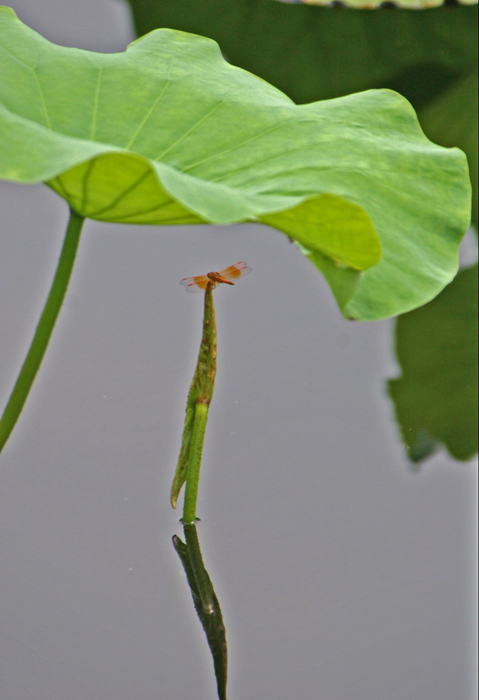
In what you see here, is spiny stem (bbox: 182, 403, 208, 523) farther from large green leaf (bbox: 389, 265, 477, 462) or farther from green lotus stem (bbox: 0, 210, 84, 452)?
large green leaf (bbox: 389, 265, 477, 462)

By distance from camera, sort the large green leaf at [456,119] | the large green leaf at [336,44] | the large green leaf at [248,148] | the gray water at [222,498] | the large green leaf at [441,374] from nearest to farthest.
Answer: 1. the large green leaf at [248,148]
2. the gray water at [222,498]
3. the large green leaf at [441,374]
4. the large green leaf at [456,119]
5. the large green leaf at [336,44]

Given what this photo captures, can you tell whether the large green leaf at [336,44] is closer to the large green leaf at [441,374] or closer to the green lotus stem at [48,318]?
the large green leaf at [441,374]

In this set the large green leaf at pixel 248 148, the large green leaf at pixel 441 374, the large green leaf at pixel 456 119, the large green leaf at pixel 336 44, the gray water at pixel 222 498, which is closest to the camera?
the large green leaf at pixel 248 148

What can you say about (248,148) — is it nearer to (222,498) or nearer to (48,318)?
(48,318)

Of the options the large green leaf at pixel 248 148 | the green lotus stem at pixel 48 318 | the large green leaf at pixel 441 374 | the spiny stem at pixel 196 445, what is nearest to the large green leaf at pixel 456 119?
the large green leaf at pixel 441 374

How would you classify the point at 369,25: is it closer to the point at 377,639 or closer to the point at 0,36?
the point at 0,36

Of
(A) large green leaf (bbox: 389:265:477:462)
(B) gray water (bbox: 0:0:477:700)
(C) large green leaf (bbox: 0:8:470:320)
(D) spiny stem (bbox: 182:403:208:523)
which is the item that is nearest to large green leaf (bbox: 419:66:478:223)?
(A) large green leaf (bbox: 389:265:477:462)
